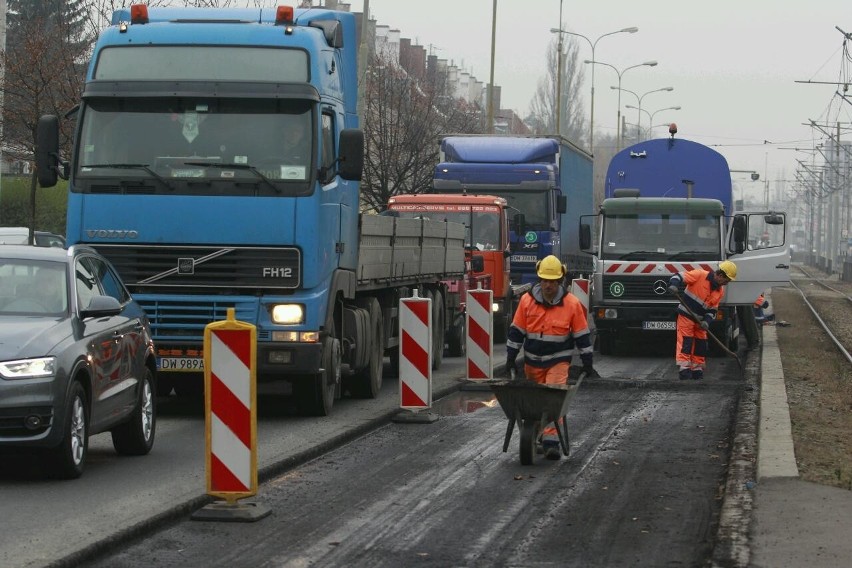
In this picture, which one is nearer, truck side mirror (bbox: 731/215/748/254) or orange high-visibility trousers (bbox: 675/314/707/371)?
orange high-visibility trousers (bbox: 675/314/707/371)

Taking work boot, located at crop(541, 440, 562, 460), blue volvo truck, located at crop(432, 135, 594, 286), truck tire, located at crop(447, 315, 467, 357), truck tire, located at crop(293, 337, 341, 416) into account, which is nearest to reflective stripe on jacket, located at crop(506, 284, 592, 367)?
work boot, located at crop(541, 440, 562, 460)

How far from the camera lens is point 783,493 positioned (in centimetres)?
958

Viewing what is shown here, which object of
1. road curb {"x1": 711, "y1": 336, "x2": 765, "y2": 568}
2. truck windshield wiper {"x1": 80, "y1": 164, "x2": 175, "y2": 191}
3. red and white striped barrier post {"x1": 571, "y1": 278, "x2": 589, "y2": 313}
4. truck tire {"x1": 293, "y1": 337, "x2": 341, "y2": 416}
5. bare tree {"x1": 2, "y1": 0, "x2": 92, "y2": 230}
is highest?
bare tree {"x1": 2, "y1": 0, "x2": 92, "y2": 230}

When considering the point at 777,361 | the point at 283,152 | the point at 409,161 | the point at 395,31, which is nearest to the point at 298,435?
the point at 283,152

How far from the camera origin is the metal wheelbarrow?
1135cm

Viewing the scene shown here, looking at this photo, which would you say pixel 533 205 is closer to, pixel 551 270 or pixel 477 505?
pixel 551 270

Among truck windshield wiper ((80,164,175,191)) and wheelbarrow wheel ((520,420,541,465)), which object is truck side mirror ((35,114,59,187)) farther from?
wheelbarrow wheel ((520,420,541,465))

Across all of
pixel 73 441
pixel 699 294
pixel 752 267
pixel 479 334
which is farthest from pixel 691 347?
pixel 73 441

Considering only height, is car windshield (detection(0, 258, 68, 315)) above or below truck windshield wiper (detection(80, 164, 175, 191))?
below

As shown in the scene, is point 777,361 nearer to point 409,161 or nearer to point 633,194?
point 633,194

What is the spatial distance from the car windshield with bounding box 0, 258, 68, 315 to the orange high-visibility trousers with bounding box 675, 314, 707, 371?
37.2 ft

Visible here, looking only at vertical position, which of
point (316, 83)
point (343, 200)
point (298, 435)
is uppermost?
point (316, 83)

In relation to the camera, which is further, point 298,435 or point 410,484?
point 298,435

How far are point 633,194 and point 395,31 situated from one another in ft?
250
